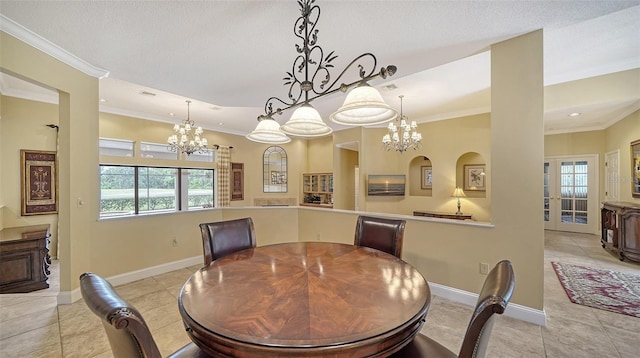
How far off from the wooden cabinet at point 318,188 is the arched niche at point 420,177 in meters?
2.36

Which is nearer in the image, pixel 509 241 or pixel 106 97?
pixel 509 241

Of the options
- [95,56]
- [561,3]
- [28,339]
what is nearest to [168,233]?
Result: [28,339]

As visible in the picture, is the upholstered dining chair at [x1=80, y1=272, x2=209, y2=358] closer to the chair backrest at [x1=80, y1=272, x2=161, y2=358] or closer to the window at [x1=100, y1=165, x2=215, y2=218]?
the chair backrest at [x1=80, y1=272, x2=161, y2=358]

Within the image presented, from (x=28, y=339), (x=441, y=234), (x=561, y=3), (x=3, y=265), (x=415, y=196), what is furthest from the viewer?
(x=415, y=196)

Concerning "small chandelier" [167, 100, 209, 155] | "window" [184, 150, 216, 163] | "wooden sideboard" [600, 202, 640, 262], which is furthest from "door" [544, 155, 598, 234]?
"window" [184, 150, 216, 163]

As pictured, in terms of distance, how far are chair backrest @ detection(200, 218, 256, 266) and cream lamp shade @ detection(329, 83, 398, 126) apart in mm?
1341

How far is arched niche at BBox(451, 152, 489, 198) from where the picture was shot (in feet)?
19.2

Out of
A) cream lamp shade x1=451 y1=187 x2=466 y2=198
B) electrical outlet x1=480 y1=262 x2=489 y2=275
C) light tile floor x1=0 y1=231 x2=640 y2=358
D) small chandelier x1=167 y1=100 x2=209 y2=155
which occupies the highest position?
small chandelier x1=167 y1=100 x2=209 y2=155

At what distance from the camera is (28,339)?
84.0 inches

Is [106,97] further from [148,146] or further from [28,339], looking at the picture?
[28,339]

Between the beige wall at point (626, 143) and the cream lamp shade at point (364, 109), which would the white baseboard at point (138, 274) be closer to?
the cream lamp shade at point (364, 109)

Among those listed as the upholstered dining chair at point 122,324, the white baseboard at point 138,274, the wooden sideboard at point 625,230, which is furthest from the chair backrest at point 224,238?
the wooden sideboard at point 625,230

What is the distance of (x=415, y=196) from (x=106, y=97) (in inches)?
271

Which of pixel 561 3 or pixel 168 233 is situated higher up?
pixel 561 3
